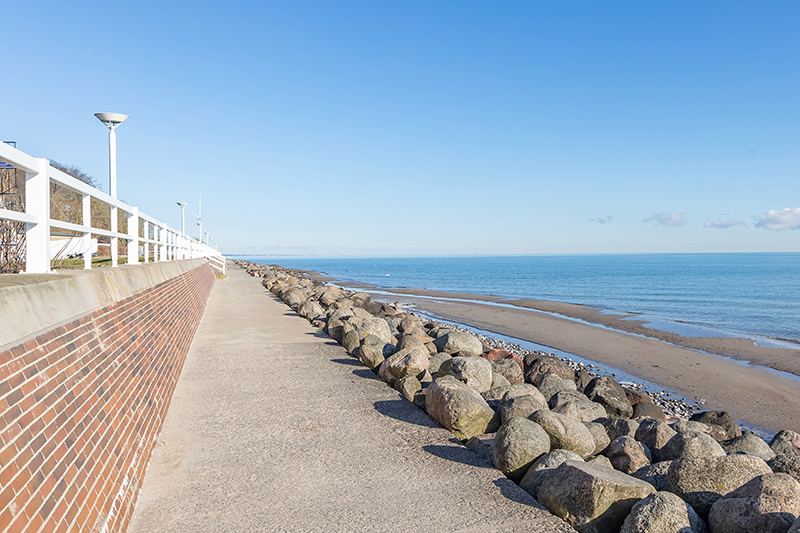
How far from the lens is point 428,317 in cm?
2681

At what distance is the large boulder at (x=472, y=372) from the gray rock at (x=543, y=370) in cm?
269

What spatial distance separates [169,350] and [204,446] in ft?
8.31

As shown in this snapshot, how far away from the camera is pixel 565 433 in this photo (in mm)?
5004

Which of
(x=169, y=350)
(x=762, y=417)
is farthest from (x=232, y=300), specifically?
(x=762, y=417)

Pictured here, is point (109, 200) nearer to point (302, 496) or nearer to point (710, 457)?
point (302, 496)

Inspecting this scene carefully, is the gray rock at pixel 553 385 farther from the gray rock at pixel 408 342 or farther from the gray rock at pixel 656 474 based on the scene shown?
the gray rock at pixel 656 474

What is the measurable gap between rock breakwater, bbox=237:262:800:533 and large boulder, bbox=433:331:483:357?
0.93 m

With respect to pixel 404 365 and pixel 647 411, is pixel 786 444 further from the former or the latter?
pixel 404 365

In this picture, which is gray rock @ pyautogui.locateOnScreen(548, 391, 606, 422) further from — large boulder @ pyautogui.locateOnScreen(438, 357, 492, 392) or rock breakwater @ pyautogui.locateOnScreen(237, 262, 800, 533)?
large boulder @ pyautogui.locateOnScreen(438, 357, 492, 392)

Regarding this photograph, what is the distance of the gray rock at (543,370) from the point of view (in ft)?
32.4

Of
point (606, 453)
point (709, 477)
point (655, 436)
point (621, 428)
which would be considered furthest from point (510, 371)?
point (709, 477)

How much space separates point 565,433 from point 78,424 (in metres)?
3.98

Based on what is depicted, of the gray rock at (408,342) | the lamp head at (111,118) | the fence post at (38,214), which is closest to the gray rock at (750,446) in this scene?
the gray rock at (408,342)

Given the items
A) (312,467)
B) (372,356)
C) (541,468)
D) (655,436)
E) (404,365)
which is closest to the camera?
(541,468)
